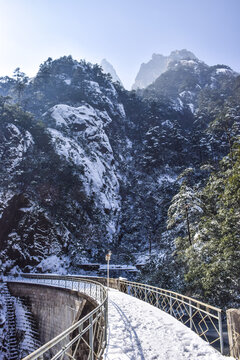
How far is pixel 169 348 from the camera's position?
554cm

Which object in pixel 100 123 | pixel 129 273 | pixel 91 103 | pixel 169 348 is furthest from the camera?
pixel 91 103

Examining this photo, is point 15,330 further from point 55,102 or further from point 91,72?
point 91,72

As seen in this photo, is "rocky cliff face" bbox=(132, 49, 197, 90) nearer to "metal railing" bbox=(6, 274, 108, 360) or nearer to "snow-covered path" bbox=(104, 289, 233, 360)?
"metal railing" bbox=(6, 274, 108, 360)

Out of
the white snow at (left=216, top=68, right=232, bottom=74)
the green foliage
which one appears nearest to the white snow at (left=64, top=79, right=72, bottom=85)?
the green foliage

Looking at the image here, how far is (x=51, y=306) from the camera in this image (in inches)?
749

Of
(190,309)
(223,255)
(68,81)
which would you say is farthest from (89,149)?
(190,309)

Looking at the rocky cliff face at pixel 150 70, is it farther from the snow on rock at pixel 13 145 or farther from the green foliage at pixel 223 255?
the green foliage at pixel 223 255

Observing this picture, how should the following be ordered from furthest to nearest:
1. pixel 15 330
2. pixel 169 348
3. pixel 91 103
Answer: pixel 91 103
pixel 15 330
pixel 169 348

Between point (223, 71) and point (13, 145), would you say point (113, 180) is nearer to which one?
point (13, 145)

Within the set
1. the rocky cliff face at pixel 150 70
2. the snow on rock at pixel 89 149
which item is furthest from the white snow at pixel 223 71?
the rocky cliff face at pixel 150 70

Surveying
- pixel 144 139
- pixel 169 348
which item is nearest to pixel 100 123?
pixel 144 139

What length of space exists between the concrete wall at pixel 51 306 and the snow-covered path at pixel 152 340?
588cm

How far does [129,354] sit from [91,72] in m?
82.5

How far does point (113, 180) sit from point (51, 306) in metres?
32.4
